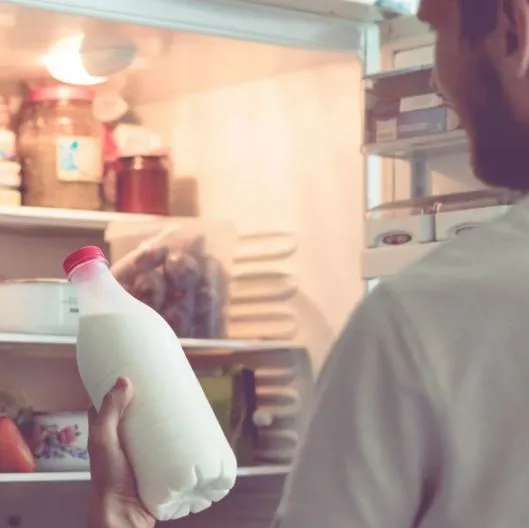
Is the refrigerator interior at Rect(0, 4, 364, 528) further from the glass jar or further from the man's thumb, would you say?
the man's thumb

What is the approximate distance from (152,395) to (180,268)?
819mm

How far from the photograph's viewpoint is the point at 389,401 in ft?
2.43

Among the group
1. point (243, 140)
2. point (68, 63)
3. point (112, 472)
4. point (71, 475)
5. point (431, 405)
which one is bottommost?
point (71, 475)

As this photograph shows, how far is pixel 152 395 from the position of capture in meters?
1.14

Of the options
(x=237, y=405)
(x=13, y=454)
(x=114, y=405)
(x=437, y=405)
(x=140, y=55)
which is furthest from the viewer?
(x=237, y=405)

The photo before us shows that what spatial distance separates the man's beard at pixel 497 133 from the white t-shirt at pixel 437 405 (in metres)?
0.09

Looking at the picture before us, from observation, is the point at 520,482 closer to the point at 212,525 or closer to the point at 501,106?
the point at 501,106

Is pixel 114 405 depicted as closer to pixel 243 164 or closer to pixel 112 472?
pixel 112 472

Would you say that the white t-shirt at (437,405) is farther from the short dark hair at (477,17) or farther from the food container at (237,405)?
the food container at (237,405)

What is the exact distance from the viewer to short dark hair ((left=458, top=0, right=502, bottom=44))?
817 mm

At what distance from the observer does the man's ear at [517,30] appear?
794 millimetres

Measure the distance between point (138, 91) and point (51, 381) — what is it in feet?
1.69

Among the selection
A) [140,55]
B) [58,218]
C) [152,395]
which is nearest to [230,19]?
[140,55]

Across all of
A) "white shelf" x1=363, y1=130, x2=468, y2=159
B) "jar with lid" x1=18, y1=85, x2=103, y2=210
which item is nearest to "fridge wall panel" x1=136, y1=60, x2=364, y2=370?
"white shelf" x1=363, y1=130, x2=468, y2=159
